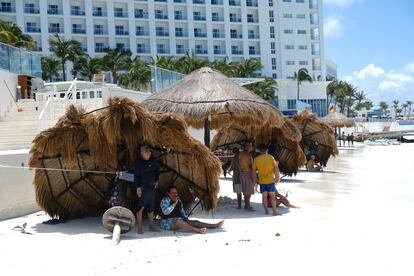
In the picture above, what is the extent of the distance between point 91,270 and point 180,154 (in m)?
3.82

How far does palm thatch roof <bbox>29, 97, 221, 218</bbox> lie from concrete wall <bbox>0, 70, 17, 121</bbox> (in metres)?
11.6

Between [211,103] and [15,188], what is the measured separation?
4369 millimetres

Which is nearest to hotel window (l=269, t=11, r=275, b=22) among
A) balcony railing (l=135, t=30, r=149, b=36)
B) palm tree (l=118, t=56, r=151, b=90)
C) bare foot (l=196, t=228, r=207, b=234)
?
balcony railing (l=135, t=30, r=149, b=36)

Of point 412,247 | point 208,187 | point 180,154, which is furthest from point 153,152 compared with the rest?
point 412,247

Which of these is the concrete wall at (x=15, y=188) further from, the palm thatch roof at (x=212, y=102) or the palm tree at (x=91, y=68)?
the palm tree at (x=91, y=68)

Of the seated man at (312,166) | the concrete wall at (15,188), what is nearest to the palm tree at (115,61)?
the seated man at (312,166)

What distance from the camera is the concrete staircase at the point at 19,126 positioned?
16094mm

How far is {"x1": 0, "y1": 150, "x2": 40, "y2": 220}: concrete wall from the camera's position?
9242 mm

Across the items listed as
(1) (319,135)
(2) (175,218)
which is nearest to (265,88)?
(1) (319,135)

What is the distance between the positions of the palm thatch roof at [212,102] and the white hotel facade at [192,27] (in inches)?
2328

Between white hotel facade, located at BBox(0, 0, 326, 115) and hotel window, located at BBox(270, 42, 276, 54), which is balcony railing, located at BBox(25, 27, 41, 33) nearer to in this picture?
white hotel facade, located at BBox(0, 0, 326, 115)

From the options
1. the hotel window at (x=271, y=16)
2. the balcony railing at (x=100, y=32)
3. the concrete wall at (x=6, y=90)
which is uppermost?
the hotel window at (x=271, y=16)

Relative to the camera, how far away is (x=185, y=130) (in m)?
8.80

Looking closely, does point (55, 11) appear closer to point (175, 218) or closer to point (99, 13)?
point (99, 13)
